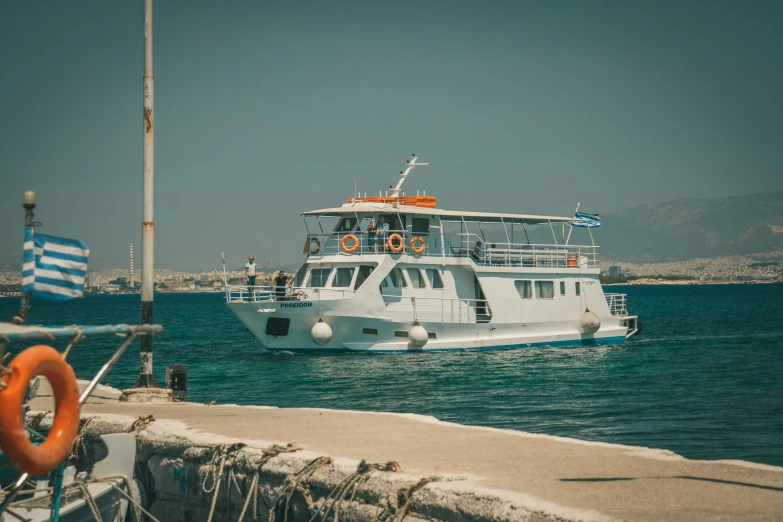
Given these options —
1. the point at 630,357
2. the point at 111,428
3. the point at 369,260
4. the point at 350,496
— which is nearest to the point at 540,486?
the point at 350,496

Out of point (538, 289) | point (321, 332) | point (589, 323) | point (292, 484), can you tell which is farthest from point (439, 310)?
point (292, 484)

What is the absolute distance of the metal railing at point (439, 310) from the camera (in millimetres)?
29234

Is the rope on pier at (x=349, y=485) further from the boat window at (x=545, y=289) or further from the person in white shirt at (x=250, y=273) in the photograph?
the boat window at (x=545, y=289)

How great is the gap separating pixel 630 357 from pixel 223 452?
24420mm

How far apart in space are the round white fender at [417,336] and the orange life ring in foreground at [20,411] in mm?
22575

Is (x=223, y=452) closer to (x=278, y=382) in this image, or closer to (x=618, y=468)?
(x=618, y=468)

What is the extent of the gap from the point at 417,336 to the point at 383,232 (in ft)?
12.6

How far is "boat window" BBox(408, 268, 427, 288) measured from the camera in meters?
30.2

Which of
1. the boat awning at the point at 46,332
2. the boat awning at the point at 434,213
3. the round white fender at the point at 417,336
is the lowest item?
the round white fender at the point at 417,336

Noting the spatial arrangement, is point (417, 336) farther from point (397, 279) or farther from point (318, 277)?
point (318, 277)

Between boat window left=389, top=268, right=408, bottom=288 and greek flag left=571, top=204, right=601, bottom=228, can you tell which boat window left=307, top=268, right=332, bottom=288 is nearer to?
boat window left=389, top=268, right=408, bottom=288

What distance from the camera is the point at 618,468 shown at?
26.6 ft

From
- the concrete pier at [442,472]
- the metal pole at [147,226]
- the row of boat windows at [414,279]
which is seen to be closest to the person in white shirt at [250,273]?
the row of boat windows at [414,279]

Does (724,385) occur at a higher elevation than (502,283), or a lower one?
lower
